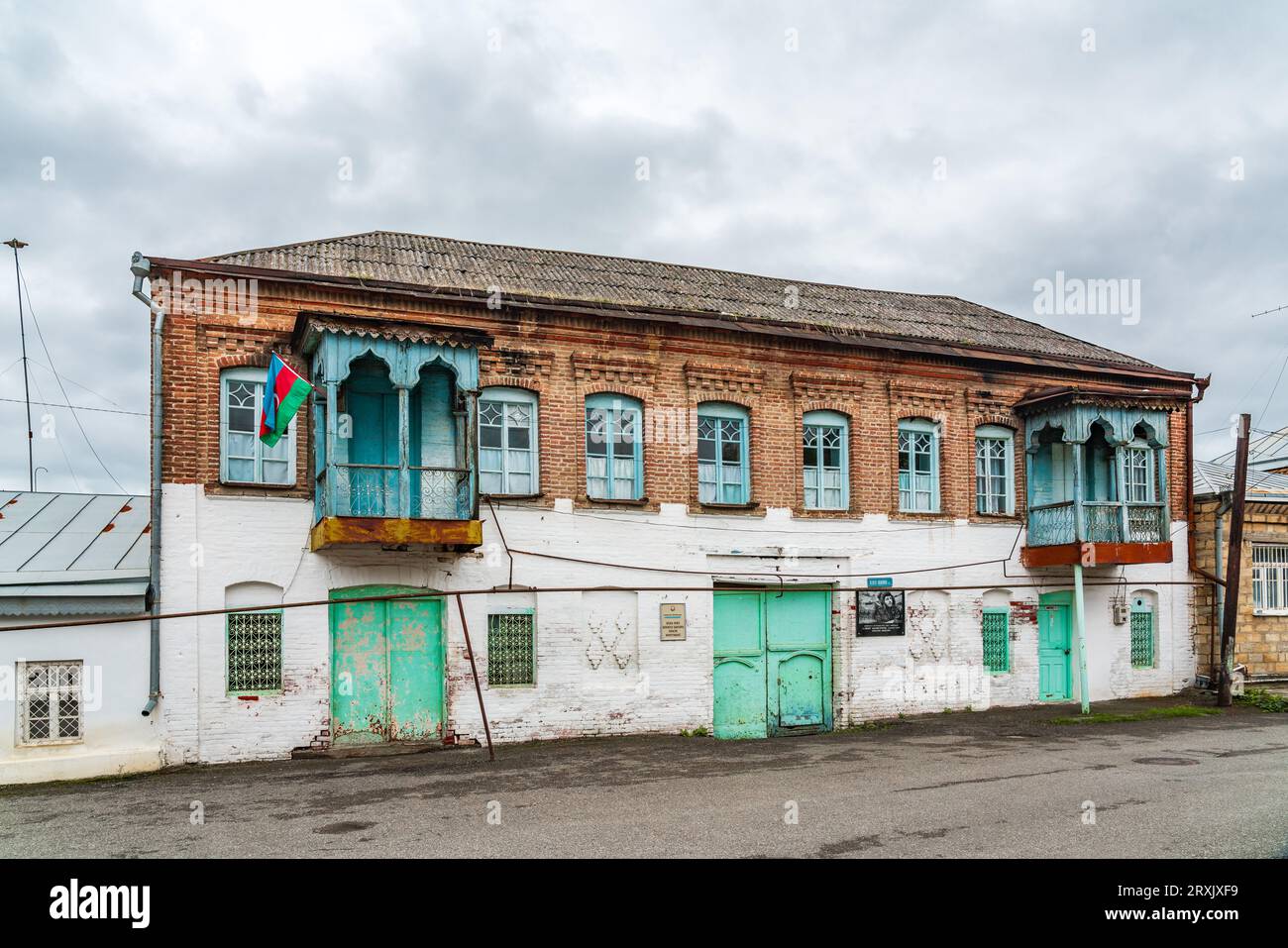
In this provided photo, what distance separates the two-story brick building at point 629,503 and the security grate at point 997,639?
0.06 meters

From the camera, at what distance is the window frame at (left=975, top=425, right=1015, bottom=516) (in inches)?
750

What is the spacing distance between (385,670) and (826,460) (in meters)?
8.03

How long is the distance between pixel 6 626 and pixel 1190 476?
2005cm

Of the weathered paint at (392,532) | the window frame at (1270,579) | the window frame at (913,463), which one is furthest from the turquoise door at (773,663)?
the window frame at (1270,579)

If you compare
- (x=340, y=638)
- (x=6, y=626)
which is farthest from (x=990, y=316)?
(x=6, y=626)

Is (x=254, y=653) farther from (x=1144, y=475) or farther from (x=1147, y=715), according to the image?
(x=1144, y=475)

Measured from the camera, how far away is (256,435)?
14.1 meters

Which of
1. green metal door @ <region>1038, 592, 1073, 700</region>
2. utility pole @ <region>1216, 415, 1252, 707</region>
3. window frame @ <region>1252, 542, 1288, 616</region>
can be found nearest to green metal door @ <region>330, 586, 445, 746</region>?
green metal door @ <region>1038, 592, 1073, 700</region>

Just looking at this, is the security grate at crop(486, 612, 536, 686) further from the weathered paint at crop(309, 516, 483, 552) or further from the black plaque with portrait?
the black plaque with portrait

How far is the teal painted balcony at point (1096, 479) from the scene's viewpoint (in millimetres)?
18234

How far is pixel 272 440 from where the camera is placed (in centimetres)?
1300

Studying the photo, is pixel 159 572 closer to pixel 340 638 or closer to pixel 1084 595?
pixel 340 638

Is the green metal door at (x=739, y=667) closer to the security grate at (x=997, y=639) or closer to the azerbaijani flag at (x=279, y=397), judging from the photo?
the security grate at (x=997, y=639)

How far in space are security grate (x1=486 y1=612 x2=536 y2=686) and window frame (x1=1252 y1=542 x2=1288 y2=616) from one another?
570 inches
